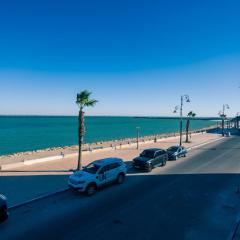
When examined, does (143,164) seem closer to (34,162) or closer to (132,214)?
(132,214)

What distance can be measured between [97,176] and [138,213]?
4031 mm

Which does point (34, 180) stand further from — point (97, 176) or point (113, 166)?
point (113, 166)

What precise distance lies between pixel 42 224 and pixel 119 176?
7.17 m

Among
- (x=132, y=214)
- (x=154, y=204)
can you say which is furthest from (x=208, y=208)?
(x=132, y=214)

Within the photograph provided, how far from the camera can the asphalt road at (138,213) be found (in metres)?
10.4

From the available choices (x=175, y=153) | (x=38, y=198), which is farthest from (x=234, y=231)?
(x=175, y=153)

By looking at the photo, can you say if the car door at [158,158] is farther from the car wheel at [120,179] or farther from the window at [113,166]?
the window at [113,166]

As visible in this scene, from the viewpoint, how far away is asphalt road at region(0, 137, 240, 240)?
10.4 m

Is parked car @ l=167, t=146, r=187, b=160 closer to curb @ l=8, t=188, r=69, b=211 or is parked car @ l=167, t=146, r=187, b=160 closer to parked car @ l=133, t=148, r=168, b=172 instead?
parked car @ l=133, t=148, r=168, b=172

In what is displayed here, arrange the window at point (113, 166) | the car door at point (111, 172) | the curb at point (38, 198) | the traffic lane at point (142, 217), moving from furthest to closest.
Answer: the window at point (113, 166), the car door at point (111, 172), the curb at point (38, 198), the traffic lane at point (142, 217)

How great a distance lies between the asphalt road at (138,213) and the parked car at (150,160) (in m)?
2.39

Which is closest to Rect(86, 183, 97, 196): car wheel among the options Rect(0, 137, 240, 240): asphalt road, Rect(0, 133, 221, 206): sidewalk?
Rect(0, 137, 240, 240): asphalt road

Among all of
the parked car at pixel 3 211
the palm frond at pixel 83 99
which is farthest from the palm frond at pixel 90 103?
the parked car at pixel 3 211

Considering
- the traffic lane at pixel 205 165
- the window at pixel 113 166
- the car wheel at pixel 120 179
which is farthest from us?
the traffic lane at pixel 205 165
